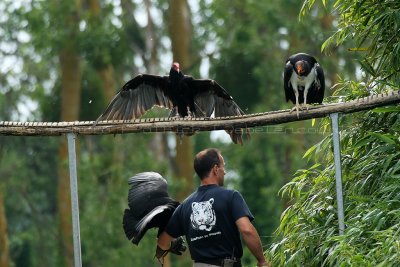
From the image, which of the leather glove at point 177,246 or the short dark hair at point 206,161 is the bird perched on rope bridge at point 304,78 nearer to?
the leather glove at point 177,246

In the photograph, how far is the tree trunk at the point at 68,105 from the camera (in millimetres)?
24031

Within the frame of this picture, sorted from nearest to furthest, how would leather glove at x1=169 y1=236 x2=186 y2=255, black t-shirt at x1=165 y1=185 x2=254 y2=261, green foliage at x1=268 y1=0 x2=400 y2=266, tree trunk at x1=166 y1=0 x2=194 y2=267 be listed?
1. black t-shirt at x1=165 y1=185 x2=254 y2=261
2. green foliage at x1=268 y1=0 x2=400 y2=266
3. leather glove at x1=169 y1=236 x2=186 y2=255
4. tree trunk at x1=166 y1=0 x2=194 y2=267

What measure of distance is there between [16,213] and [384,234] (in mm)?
24259

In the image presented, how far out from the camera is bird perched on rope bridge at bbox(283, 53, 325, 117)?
8273mm

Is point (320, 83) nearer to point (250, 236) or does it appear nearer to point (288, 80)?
point (288, 80)

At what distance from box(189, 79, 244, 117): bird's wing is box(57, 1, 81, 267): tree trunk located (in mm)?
13414

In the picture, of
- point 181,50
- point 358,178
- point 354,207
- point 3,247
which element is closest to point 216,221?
point 354,207

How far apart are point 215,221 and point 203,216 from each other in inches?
3.3

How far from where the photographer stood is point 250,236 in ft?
21.0

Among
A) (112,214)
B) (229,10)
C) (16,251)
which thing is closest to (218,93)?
(112,214)

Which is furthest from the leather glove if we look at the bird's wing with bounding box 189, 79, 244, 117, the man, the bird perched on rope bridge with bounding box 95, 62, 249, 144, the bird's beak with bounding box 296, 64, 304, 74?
the bird's wing with bounding box 189, 79, 244, 117

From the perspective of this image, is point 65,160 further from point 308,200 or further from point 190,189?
point 308,200

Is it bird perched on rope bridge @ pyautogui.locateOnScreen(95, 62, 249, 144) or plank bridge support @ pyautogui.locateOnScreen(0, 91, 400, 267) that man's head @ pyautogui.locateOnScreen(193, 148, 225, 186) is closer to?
plank bridge support @ pyautogui.locateOnScreen(0, 91, 400, 267)

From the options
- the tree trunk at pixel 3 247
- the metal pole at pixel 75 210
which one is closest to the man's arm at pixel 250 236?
the metal pole at pixel 75 210
